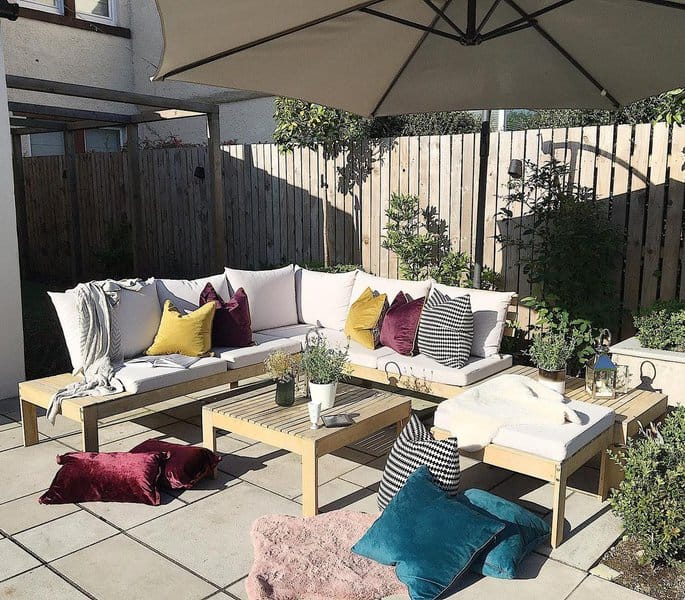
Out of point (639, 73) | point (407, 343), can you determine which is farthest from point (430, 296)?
point (639, 73)

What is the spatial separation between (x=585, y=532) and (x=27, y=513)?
9.03 feet

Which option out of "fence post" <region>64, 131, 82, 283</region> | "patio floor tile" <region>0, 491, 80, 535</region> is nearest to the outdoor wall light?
"patio floor tile" <region>0, 491, 80, 535</region>

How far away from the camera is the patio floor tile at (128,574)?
275 centimetres

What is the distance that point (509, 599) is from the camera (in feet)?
8.87

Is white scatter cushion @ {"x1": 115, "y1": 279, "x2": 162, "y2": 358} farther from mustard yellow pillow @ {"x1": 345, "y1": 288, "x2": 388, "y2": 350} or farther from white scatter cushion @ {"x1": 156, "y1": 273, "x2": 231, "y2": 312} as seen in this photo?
mustard yellow pillow @ {"x1": 345, "y1": 288, "x2": 388, "y2": 350}

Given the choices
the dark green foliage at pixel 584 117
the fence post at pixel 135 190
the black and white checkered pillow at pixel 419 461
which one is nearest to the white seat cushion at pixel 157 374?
the black and white checkered pillow at pixel 419 461

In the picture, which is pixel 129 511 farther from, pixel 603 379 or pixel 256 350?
pixel 603 379

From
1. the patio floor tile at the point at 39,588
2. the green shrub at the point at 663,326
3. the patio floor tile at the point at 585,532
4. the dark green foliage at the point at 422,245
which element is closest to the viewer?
the patio floor tile at the point at 39,588

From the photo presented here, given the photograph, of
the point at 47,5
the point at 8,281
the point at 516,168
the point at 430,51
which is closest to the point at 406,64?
the point at 430,51

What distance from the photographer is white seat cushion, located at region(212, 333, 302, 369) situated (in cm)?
476

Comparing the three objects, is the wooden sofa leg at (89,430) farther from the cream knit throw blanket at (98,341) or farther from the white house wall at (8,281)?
the white house wall at (8,281)

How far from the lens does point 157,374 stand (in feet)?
13.9

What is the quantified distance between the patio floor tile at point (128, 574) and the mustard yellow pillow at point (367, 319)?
2440mm

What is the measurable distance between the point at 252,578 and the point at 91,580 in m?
0.67
